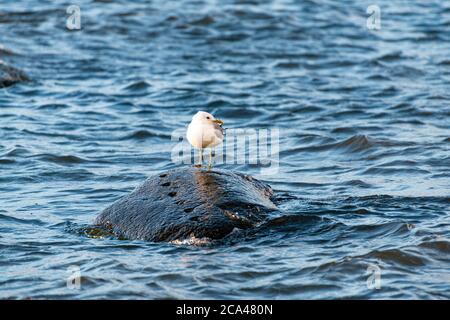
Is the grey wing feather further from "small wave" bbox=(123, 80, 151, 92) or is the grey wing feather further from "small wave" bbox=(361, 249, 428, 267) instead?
"small wave" bbox=(123, 80, 151, 92)

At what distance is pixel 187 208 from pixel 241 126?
509cm

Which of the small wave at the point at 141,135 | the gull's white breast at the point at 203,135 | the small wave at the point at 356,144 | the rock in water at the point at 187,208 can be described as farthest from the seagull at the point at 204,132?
the small wave at the point at 141,135

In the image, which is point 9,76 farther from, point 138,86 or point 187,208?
point 187,208

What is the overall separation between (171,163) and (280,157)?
1304 millimetres

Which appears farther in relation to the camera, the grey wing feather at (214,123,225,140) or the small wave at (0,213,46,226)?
the small wave at (0,213,46,226)

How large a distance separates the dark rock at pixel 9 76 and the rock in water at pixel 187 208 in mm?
6535

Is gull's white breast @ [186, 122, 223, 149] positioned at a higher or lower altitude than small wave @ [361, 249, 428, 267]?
higher

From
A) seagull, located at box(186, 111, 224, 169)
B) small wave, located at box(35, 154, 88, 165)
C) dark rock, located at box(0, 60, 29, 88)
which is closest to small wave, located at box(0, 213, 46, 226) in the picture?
seagull, located at box(186, 111, 224, 169)

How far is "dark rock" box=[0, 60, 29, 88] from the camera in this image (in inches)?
547

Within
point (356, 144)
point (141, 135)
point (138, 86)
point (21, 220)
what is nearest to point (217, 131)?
point (21, 220)

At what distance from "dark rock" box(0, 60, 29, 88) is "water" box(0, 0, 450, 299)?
148 mm

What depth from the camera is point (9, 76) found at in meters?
14.1
